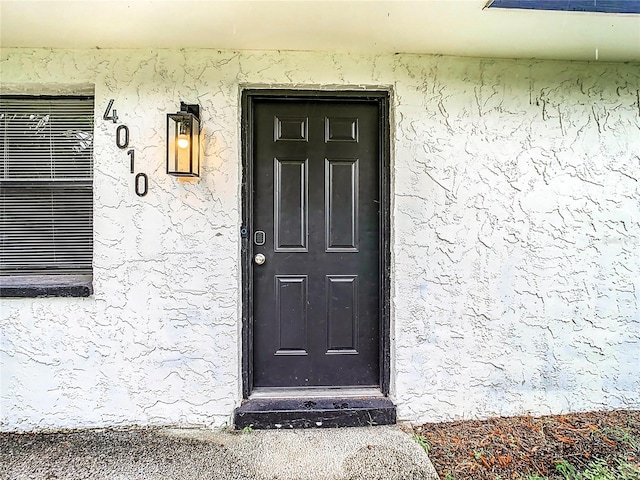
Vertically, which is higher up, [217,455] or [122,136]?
[122,136]

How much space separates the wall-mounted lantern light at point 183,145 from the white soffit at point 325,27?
23.8 inches

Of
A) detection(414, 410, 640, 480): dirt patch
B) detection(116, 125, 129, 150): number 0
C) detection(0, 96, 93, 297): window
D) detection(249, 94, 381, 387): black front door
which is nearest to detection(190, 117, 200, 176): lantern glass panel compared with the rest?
detection(249, 94, 381, 387): black front door

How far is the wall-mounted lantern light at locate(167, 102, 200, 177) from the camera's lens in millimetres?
2729

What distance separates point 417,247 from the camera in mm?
3039

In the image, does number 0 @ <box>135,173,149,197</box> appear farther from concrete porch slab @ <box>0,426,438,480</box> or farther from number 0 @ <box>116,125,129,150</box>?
concrete porch slab @ <box>0,426,438,480</box>

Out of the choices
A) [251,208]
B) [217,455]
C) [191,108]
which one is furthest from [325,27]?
[217,455]

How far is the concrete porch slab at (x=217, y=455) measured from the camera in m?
2.45

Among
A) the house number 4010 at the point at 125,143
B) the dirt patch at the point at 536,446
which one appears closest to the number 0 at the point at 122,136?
the house number 4010 at the point at 125,143

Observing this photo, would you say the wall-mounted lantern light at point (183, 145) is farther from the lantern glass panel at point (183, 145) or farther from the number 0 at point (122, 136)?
the number 0 at point (122, 136)

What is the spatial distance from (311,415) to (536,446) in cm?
168

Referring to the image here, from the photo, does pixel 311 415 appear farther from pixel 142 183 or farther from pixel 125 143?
pixel 125 143

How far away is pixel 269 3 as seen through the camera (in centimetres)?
234

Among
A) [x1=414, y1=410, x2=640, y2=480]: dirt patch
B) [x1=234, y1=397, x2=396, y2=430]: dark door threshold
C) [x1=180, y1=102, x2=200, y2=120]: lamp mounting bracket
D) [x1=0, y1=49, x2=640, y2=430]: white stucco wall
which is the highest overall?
[x1=180, y1=102, x2=200, y2=120]: lamp mounting bracket

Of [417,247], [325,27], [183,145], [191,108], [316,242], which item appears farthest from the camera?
[316,242]
